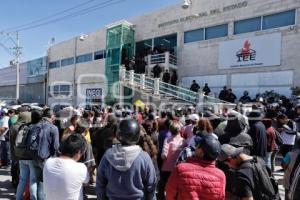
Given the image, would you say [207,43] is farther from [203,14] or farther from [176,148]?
[176,148]

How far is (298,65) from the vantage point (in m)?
16.8

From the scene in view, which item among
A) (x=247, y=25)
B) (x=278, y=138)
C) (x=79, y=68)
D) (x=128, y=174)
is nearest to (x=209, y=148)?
(x=128, y=174)

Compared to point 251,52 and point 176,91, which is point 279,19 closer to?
point 251,52

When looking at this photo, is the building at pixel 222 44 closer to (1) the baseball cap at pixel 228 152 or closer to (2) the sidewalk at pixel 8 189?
(2) the sidewalk at pixel 8 189

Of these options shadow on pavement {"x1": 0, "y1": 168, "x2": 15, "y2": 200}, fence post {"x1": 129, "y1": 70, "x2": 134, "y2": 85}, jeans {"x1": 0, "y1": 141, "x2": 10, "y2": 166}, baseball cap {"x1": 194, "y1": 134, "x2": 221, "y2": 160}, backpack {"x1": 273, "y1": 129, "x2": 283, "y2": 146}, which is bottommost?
shadow on pavement {"x1": 0, "y1": 168, "x2": 15, "y2": 200}

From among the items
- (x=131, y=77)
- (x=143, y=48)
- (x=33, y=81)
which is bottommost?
(x=131, y=77)

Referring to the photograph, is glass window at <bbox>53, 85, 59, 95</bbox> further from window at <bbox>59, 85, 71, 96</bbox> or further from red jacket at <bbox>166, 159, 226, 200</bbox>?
red jacket at <bbox>166, 159, 226, 200</bbox>

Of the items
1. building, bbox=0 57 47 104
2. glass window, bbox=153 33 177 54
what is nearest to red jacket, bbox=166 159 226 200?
glass window, bbox=153 33 177 54

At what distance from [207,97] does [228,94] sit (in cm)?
111

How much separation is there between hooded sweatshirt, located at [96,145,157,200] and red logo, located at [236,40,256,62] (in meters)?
16.6

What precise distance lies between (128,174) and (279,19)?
1695 centimetres

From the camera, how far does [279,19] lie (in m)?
17.8

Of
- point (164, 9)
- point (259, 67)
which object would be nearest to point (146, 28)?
point (164, 9)

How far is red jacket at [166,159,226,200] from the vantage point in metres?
2.94
